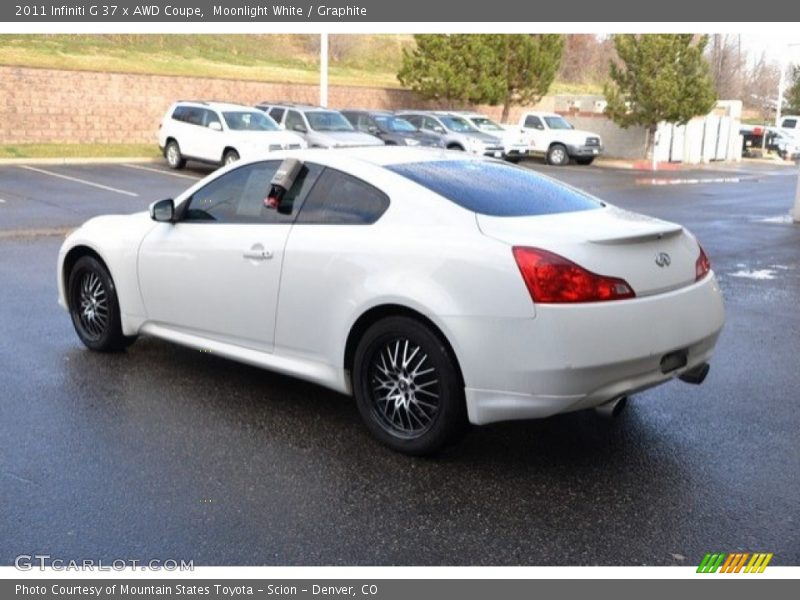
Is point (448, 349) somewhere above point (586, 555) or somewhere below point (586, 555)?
above

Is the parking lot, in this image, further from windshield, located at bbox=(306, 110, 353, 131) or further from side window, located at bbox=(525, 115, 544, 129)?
side window, located at bbox=(525, 115, 544, 129)

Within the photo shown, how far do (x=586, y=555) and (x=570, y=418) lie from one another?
1724 mm

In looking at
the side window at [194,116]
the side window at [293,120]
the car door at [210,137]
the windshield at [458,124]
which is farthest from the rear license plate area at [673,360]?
the windshield at [458,124]

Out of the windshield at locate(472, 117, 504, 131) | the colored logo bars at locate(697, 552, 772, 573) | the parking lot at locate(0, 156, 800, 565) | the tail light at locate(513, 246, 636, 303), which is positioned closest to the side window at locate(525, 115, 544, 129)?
the windshield at locate(472, 117, 504, 131)

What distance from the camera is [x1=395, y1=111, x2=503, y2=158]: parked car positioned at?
93.0 ft

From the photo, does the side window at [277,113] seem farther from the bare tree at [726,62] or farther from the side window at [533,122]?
the bare tree at [726,62]

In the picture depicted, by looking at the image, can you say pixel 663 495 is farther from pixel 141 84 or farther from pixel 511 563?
pixel 141 84

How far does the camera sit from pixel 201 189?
5.94 meters

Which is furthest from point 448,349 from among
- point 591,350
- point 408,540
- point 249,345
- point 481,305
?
point 249,345

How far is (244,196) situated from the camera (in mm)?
5676

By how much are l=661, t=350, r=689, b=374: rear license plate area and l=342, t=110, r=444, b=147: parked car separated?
22492 millimetres

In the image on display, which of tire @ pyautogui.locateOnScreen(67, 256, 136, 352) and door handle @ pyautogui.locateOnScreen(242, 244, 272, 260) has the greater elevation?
door handle @ pyautogui.locateOnScreen(242, 244, 272, 260)

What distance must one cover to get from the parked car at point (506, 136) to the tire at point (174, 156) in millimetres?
10621

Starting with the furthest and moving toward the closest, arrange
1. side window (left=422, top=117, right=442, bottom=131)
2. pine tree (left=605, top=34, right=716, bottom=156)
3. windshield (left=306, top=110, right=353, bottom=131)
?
pine tree (left=605, top=34, right=716, bottom=156) → side window (left=422, top=117, right=442, bottom=131) → windshield (left=306, top=110, right=353, bottom=131)
